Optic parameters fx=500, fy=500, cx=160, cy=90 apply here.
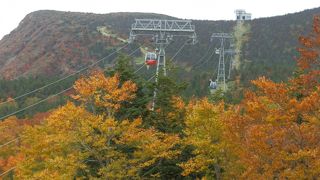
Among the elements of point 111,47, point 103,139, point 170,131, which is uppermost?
point 103,139

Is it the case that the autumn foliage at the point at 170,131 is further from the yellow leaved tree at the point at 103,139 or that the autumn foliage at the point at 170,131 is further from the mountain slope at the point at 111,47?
the mountain slope at the point at 111,47

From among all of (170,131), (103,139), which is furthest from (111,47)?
(103,139)

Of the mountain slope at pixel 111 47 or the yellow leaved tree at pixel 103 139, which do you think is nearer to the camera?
the yellow leaved tree at pixel 103 139

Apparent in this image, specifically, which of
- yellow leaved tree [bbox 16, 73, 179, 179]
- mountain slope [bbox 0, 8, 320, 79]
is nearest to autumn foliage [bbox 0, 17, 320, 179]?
yellow leaved tree [bbox 16, 73, 179, 179]

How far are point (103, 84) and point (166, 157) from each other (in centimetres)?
613

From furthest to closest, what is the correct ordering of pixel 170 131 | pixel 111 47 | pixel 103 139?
pixel 111 47, pixel 170 131, pixel 103 139

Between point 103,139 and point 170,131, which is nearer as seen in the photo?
point 103,139

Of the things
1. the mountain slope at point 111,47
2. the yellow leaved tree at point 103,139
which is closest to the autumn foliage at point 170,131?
the yellow leaved tree at point 103,139

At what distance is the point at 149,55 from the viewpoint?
164 feet

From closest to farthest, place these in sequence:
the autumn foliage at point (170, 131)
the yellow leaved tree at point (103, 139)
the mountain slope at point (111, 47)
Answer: the autumn foliage at point (170, 131) → the yellow leaved tree at point (103, 139) → the mountain slope at point (111, 47)

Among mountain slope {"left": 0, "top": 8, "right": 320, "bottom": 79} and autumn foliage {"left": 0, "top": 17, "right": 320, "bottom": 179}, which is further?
mountain slope {"left": 0, "top": 8, "right": 320, "bottom": 79}

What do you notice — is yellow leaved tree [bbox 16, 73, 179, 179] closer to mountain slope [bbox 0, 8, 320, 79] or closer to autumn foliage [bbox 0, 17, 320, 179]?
autumn foliage [bbox 0, 17, 320, 179]

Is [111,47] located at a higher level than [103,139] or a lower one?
lower

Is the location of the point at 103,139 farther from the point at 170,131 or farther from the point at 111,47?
the point at 111,47
